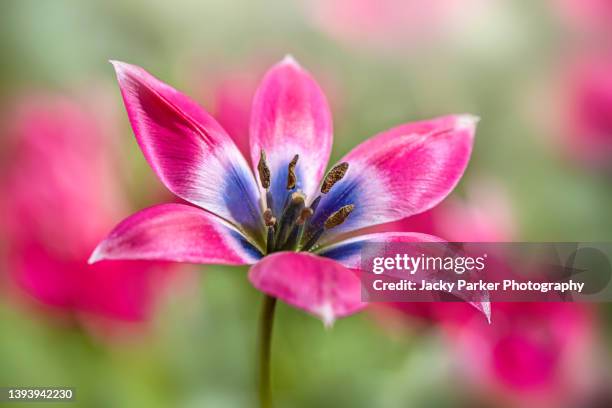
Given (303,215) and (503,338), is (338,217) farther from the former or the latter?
(503,338)

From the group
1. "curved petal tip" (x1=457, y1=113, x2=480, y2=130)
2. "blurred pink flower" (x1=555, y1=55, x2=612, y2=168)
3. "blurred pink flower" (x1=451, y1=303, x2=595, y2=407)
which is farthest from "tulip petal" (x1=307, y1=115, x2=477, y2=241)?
"blurred pink flower" (x1=555, y1=55, x2=612, y2=168)

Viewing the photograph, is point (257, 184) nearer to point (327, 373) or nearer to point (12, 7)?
point (327, 373)

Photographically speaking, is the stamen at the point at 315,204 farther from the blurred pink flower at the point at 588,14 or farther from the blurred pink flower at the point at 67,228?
the blurred pink flower at the point at 588,14

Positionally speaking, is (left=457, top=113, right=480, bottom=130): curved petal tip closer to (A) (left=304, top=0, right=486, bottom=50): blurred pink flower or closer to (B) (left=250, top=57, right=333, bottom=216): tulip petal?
(B) (left=250, top=57, right=333, bottom=216): tulip petal

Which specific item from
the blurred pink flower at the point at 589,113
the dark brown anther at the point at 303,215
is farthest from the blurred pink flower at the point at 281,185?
the blurred pink flower at the point at 589,113

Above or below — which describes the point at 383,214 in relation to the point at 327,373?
above

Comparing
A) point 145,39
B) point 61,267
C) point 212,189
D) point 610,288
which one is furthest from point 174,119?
point 145,39
